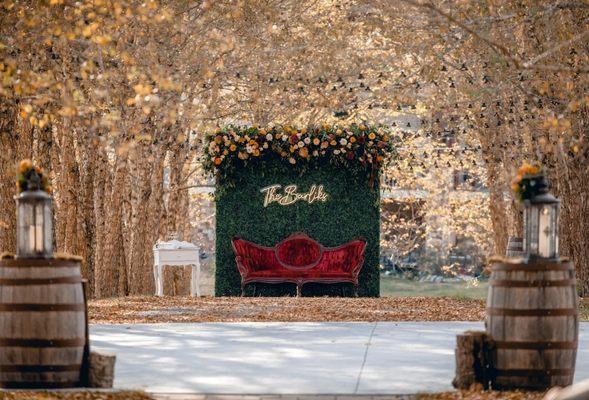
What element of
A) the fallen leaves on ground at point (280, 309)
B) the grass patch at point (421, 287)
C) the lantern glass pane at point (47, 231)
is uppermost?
the lantern glass pane at point (47, 231)

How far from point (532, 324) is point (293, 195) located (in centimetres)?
1535

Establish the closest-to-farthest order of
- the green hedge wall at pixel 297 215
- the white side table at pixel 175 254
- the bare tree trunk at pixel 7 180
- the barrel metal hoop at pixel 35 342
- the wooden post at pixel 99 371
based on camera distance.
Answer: the barrel metal hoop at pixel 35 342, the wooden post at pixel 99 371, the bare tree trunk at pixel 7 180, the green hedge wall at pixel 297 215, the white side table at pixel 175 254

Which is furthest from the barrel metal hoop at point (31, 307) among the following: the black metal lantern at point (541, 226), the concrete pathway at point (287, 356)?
the black metal lantern at point (541, 226)

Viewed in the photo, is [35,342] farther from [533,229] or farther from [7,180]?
[7,180]

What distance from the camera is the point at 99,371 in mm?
10297

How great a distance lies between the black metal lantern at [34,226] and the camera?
1009cm

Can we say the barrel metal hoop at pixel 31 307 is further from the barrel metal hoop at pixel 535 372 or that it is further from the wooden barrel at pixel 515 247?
the wooden barrel at pixel 515 247

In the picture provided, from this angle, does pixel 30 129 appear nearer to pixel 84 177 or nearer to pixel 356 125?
pixel 84 177

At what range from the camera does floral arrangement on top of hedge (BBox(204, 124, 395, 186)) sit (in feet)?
81.4

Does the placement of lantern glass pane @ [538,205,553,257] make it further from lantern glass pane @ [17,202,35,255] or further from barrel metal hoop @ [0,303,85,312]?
lantern glass pane @ [17,202,35,255]

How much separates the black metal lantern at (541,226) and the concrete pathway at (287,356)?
1.33 meters

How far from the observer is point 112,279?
28406 millimetres

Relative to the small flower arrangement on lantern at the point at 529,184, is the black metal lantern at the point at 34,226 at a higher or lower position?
lower

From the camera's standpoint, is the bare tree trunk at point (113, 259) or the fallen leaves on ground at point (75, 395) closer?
the fallen leaves on ground at point (75, 395)
